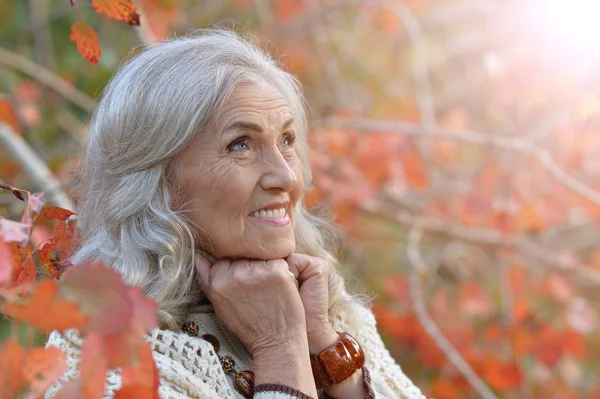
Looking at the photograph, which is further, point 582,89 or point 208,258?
point 582,89

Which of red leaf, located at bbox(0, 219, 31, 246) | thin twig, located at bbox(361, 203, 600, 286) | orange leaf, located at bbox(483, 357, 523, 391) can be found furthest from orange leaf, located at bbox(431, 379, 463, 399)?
red leaf, located at bbox(0, 219, 31, 246)

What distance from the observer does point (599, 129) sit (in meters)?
5.62

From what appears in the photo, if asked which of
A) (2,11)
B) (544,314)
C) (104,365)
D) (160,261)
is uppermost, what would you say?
(2,11)

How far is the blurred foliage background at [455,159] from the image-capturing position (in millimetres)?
4945

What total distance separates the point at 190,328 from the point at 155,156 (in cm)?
49

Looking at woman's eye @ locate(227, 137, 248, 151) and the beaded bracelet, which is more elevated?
woman's eye @ locate(227, 137, 248, 151)

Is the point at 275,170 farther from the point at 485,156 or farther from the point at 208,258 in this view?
the point at 485,156

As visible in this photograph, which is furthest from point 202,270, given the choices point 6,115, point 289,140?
point 6,115

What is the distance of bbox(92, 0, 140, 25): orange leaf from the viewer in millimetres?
2064

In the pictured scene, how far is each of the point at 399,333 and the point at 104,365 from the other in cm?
454

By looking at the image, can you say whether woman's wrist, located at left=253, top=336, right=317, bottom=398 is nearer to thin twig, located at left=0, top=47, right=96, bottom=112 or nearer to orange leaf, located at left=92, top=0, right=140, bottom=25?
orange leaf, located at left=92, top=0, right=140, bottom=25

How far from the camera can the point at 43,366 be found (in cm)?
130

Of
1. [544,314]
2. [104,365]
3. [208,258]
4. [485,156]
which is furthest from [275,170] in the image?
[544,314]

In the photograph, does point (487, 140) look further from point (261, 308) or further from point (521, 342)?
point (261, 308)
